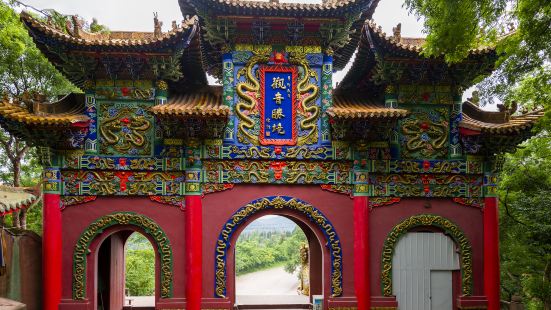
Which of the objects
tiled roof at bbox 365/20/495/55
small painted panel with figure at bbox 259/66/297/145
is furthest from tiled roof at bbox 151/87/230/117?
tiled roof at bbox 365/20/495/55

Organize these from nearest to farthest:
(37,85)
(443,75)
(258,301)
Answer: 1. (443,75)
2. (258,301)
3. (37,85)

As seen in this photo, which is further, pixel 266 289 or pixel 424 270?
pixel 266 289

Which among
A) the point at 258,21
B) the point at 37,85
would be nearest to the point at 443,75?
Result: the point at 258,21

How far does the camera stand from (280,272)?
125 feet

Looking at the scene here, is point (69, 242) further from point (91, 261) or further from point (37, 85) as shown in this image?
point (37, 85)

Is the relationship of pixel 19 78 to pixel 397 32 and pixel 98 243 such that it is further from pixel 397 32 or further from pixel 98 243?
pixel 397 32

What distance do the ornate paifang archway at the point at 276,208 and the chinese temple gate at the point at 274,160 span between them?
0.03 m

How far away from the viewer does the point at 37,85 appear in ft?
50.2

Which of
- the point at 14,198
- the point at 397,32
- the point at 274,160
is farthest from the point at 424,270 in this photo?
the point at 14,198

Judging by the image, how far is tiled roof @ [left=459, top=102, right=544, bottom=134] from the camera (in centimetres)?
861

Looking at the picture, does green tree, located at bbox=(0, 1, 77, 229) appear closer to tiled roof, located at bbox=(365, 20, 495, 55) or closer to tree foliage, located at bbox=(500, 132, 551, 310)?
tiled roof, located at bbox=(365, 20, 495, 55)

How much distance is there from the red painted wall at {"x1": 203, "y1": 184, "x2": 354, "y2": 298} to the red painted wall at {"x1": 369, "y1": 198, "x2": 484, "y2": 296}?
0.49 metres

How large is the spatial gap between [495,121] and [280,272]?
30552 millimetres

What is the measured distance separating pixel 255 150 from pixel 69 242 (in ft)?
13.5
